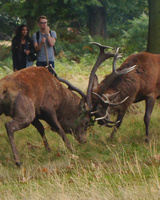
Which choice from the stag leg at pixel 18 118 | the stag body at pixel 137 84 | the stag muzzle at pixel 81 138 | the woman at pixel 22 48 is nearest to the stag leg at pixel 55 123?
the stag muzzle at pixel 81 138

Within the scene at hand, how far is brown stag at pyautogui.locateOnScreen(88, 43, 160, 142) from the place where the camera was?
7027mm

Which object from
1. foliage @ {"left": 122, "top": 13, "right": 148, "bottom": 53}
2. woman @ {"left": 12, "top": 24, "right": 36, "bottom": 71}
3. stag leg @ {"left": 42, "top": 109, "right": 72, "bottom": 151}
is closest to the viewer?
stag leg @ {"left": 42, "top": 109, "right": 72, "bottom": 151}

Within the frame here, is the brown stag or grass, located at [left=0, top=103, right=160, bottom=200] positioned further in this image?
the brown stag

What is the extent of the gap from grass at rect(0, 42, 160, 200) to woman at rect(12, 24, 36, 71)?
4.90 ft

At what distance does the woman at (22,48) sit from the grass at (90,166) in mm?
1493

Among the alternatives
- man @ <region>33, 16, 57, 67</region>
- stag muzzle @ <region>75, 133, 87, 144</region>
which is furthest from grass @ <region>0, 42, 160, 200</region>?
man @ <region>33, 16, 57, 67</region>

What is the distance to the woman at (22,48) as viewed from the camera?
870cm

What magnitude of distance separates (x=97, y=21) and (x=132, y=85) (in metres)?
17.1

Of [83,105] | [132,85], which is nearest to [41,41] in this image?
[83,105]

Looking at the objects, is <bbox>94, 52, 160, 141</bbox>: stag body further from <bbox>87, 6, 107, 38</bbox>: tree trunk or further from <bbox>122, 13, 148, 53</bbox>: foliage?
<bbox>87, 6, 107, 38</bbox>: tree trunk

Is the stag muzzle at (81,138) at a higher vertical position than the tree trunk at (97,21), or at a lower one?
lower

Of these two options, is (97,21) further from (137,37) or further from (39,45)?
(39,45)

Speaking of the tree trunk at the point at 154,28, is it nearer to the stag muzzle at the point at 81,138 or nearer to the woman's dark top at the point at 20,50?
the woman's dark top at the point at 20,50

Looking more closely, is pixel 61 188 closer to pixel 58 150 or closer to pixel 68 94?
pixel 58 150
